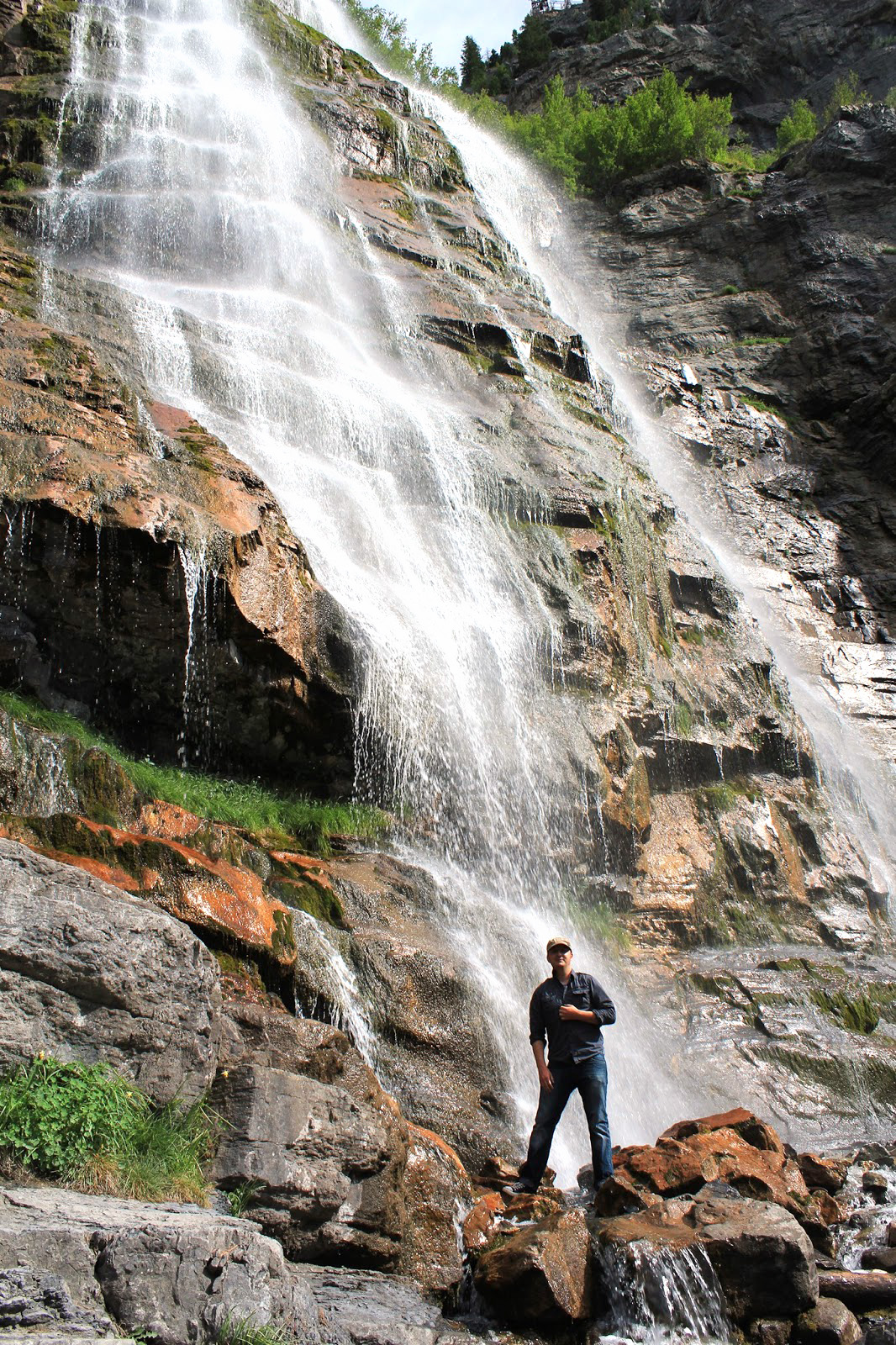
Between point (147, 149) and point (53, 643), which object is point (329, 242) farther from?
point (53, 643)

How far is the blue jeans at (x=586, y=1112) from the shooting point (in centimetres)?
654

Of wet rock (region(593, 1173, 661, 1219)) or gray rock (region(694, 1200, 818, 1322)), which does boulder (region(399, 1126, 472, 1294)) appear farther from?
gray rock (region(694, 1200, 818, 1322))

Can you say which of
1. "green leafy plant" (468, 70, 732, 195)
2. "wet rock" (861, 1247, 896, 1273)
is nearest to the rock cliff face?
"wet rock" (861, 1247, 896, 1273)

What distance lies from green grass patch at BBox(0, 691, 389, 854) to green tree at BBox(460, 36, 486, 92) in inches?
1906

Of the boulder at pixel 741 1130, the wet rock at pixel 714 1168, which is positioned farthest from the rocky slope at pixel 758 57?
the wet rock at pixel 714 1168

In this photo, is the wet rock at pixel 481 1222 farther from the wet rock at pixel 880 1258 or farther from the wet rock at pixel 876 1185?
the wet rock at pixel 876 1185

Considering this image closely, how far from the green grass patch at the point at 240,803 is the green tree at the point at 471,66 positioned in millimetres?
48422

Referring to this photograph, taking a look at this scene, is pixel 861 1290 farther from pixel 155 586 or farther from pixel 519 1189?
pixel 155 586

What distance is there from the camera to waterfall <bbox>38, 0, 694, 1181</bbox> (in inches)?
447

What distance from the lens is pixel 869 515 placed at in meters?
25.0

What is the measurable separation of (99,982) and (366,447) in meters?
11.3

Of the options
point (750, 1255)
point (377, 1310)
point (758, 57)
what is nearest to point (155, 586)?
point (377, 1310)

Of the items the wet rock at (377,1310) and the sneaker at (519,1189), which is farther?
the sneaker at (519,1189)

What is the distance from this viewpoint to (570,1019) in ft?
21.6
